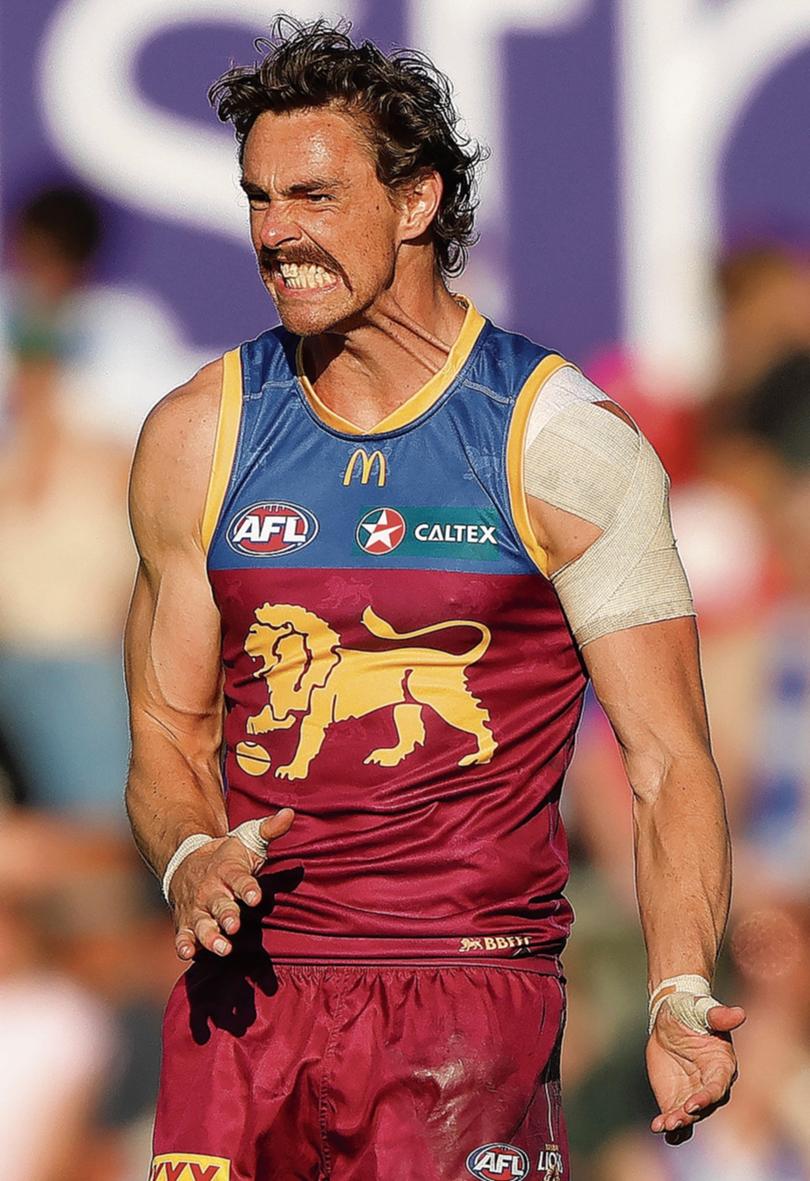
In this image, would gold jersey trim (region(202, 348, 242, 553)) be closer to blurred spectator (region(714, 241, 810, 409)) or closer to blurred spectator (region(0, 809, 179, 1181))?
blurred spectator (region(0, 809, 179, 1181))

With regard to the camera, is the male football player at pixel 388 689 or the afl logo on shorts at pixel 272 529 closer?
the male football player at pixel 388 689

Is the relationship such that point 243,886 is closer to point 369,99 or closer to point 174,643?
point 174,643

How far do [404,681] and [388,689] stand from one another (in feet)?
0.08

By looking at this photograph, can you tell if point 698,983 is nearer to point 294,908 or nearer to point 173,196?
point 294,908

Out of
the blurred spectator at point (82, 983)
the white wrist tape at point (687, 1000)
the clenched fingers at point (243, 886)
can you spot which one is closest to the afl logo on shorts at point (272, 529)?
the clenched fingers at point (243, 886)

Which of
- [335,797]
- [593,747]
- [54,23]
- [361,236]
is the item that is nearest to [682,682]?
[335,797]

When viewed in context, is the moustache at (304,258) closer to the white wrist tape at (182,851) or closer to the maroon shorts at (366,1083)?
the white wrist tape at (182,851)

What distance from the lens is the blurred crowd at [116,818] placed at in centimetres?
504

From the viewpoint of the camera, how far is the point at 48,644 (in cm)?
505

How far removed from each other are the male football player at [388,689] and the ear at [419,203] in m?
0.02

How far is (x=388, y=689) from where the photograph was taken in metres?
2.96

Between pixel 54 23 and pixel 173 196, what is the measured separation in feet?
1.62

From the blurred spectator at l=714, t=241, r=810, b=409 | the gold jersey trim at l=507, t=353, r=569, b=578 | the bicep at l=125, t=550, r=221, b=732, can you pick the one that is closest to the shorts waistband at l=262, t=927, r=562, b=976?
the bicep at l=125, t=550, r=221, b=732

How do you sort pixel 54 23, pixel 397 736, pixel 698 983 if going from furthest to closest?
pixel 54 23 < pixel 397 736 < pixel 698 983
